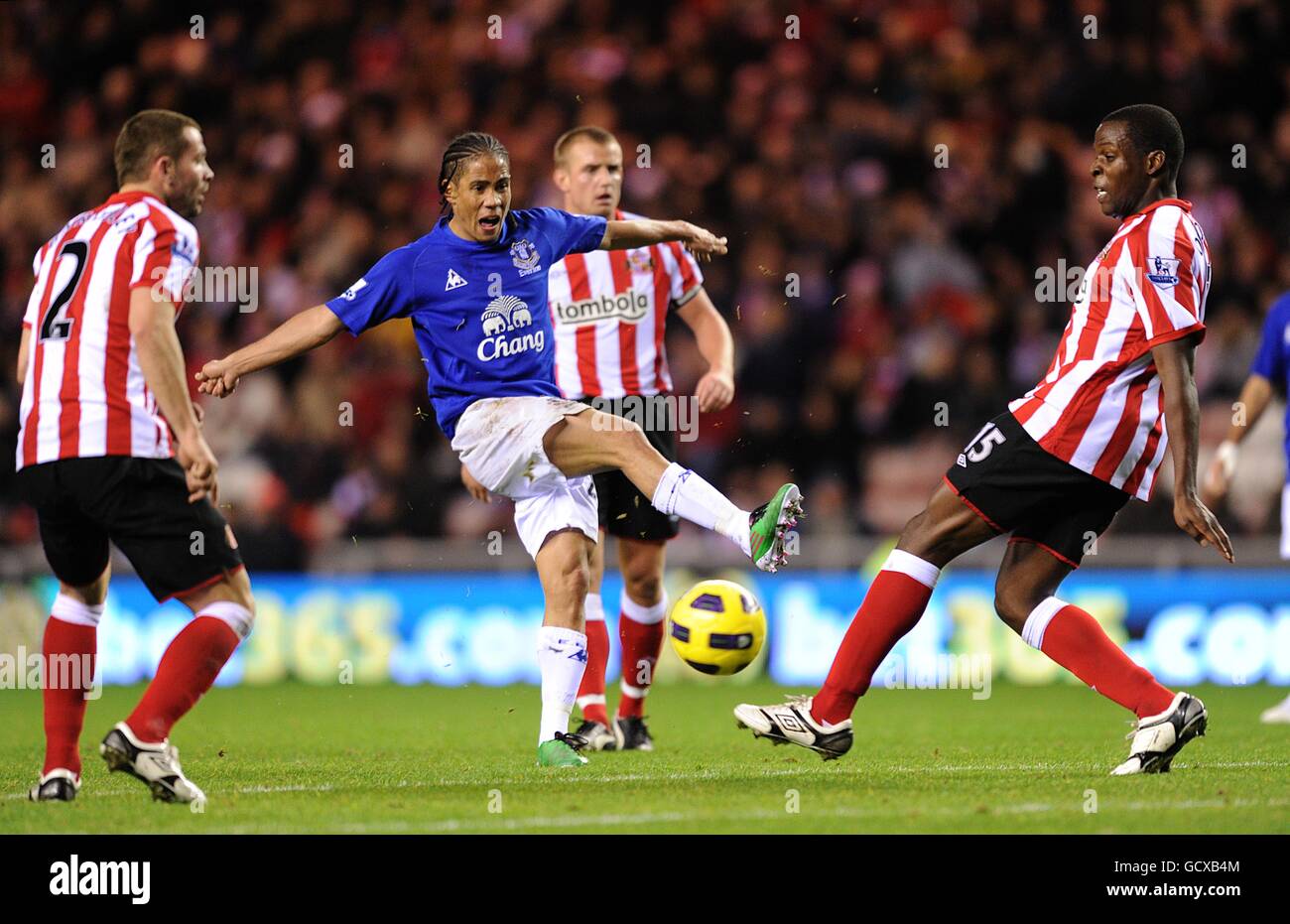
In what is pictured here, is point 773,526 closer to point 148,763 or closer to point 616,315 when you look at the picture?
point 148,763

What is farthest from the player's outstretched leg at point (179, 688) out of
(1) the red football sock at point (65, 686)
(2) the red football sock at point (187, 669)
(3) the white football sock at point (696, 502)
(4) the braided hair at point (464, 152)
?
(4) the braided hair at point (464, 152)

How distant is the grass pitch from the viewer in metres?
4.80

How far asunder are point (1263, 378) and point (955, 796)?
4.09 metres

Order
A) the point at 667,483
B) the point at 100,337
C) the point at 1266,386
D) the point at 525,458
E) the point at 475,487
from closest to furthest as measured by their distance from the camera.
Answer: the point at 100,337 → the point at 667,483 → the point at 525,458 → the point at 475,487 → the point at 1266,386

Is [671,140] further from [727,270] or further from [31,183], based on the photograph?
[31,183]

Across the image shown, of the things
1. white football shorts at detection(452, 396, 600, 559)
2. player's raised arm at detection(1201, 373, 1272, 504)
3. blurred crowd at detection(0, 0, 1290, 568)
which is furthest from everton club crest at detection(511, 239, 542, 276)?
blurred crowd at detection(0, 0, 1290, 568)

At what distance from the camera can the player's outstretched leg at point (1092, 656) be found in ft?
18.4

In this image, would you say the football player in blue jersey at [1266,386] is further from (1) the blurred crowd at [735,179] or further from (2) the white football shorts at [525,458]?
(1) the blurred crowd at [735,179]

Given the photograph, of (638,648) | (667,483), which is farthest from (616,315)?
(667,483)

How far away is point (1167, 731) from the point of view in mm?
5602

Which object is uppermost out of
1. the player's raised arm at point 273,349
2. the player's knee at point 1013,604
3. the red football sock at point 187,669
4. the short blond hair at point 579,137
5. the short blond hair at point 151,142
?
the short blond hair at point 579,137

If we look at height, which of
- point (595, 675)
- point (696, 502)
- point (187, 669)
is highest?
point (696, 502)

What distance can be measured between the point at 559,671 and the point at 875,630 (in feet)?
3.80

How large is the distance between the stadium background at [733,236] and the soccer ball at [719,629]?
473 cm
